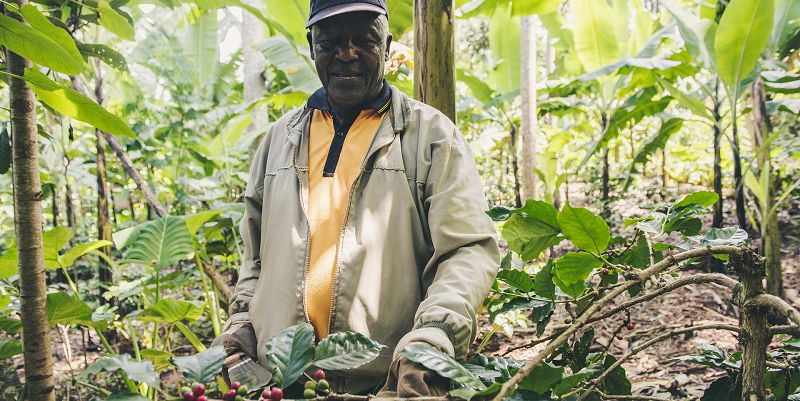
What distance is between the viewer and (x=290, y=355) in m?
0.73

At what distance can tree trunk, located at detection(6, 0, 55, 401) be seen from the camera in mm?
1242

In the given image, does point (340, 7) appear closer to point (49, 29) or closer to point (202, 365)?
point (49, 29)

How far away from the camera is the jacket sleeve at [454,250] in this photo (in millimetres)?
1190

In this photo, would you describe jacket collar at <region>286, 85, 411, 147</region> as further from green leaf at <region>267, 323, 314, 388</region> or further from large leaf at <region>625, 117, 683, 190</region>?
large leaf at <region>625, 117, 683, 190</region>

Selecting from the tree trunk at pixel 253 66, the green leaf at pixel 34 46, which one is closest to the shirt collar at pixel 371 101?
the green leaf at pixel 34 46

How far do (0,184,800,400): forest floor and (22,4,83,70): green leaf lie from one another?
157 cm

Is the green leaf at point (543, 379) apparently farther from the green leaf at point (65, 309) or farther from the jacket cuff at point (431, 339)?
the green leaf at point (65, 309)

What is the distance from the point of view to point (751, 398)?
84 centimetres

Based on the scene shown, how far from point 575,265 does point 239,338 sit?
3.11ft

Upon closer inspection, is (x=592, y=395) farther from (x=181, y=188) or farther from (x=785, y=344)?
(x=181, y=188)

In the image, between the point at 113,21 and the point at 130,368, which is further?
the point at 113,21

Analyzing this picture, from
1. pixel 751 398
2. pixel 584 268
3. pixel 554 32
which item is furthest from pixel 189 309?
pixel 554 32

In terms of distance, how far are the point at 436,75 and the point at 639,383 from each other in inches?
67.8

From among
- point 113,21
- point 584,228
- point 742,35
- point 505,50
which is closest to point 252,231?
point 113,21
